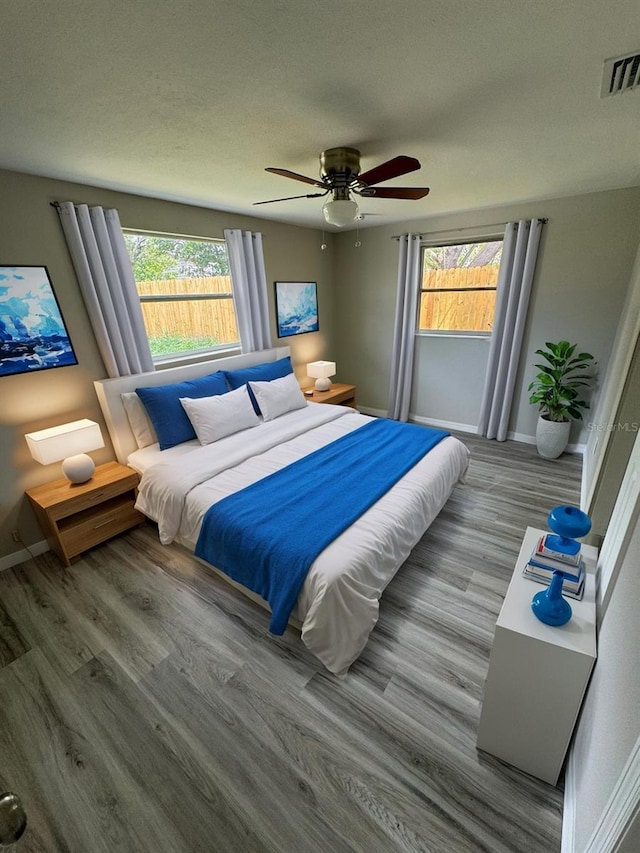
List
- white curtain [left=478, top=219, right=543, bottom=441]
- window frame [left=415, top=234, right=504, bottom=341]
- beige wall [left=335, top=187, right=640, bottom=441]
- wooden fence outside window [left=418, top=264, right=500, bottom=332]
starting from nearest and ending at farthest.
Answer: beige wall [left=335, top=187, right=640, bottom=441]
white curtain [left=478, top=219, right=543, bottom=441]
window frame [left=415, top=234, right=504, bottom=341]
wooden fence outside window [left=418, top=264, right=500, bottom=332]

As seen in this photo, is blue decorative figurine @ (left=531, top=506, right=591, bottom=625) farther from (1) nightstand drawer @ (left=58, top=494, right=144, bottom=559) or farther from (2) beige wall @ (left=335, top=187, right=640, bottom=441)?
(2) beige wall @ (left=335, top=187, right=640, bottom=441)

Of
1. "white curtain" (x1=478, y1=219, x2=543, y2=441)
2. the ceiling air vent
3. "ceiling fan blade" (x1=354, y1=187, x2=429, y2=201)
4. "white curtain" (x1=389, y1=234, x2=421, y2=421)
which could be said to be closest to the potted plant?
"white curtain" (x1=478, y1=219, x2=543, y2=441)

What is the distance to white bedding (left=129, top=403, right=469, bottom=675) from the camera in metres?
1.60

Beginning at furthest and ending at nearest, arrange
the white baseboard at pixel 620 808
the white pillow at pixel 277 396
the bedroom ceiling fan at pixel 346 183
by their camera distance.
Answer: the white pillow at pixel 277 396 → the bedroom ceiling fan at pixel 346 183 → the white baseboard at pixel 620 808

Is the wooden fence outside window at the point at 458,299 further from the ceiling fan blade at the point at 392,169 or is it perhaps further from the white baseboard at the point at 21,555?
the white baseboard at the point at 21,555

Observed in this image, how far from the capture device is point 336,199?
6.66ft

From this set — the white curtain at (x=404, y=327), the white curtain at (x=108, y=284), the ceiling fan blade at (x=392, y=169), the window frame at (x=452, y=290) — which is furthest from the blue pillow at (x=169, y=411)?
the window frame at (x=452, y=290)

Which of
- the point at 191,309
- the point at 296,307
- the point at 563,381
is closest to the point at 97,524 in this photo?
the point at 191,309

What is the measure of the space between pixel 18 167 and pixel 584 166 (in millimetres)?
3622

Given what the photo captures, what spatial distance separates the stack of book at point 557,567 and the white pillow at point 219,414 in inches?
91.2

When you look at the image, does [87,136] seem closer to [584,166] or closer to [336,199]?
[336,199]

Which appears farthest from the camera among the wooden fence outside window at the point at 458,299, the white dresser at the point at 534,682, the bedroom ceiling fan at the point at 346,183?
the wooden fence outside window at the point at 458,299

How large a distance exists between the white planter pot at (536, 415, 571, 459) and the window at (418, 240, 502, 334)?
1.23 metres

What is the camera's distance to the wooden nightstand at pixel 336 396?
4.21m
